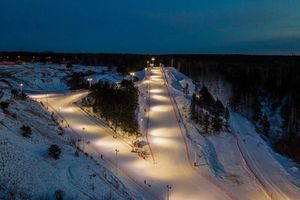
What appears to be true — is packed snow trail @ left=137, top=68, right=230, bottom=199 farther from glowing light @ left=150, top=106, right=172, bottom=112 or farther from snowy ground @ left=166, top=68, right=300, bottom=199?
snowy ground @ left=166, top=68, right=300, bottom=199

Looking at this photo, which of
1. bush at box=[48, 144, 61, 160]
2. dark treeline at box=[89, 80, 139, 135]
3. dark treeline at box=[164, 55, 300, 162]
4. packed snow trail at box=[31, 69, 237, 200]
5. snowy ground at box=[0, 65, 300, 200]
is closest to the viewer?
bush at box=[48, 144, 61, 160]

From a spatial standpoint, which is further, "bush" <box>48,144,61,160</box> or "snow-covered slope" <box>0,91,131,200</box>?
"bush" <box>48,144,61,160</box>

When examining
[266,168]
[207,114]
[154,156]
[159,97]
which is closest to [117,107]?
[154,156]

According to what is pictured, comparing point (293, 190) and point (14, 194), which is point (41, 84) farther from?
point (14, 194)

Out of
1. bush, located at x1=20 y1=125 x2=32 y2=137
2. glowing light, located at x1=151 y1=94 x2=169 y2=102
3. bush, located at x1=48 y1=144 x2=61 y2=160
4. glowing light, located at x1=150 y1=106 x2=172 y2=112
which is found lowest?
glowing light, located at x1=150 y1=106 x2=172 y2=112

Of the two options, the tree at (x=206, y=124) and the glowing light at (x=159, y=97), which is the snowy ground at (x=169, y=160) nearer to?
the tree at (x=206, y=124)

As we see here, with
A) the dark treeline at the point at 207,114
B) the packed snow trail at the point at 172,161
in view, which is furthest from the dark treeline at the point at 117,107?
the dark treeline at the point at 207,114

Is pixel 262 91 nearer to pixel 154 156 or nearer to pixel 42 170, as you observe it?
pixel 154 156

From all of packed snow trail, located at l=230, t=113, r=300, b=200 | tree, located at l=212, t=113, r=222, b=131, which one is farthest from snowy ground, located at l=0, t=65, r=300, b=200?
tree, located at l=212, t=113, r=222, b=131

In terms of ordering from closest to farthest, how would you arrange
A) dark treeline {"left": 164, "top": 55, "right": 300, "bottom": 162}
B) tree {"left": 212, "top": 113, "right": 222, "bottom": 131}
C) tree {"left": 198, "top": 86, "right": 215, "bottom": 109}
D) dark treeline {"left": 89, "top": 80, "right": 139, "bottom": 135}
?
dark treeline {"left": 89, "top": 80, "right": 139, "bottom": 135} → tree {"left": 212, "top": 113, "right": 222, "bottom": 131} → tree {"left": 198, "top": 86, "right": 215, "bottom": 109} → dark treeline {"left": 164, "top": 55, "right": 300, "bottom": 162}

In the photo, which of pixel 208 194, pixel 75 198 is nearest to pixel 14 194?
pixel 75 198
